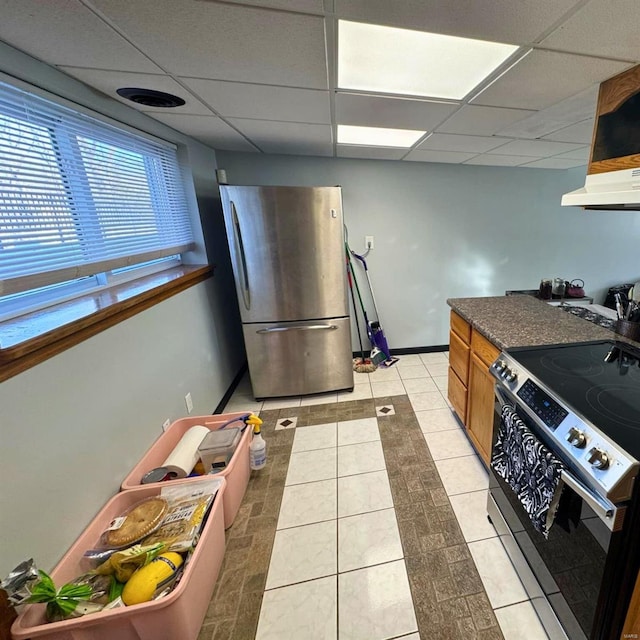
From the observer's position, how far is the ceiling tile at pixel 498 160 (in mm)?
2650

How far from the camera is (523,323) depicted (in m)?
1.66

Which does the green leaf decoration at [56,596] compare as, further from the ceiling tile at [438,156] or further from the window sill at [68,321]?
the ceiling tile at [438,156]

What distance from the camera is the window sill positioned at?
2.97ft

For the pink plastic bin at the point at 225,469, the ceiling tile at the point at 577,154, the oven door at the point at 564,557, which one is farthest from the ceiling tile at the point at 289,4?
the ceiling tile at the point at 577,154

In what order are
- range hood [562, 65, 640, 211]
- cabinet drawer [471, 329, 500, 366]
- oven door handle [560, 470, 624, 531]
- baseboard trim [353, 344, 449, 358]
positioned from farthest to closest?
baseboard trim [353, 344, 449, 358] < cabinet drawer [471, 329, 500, 366] < range hood [562, 65, 640, 211] < oven door handle [560, 470, 624, 531]

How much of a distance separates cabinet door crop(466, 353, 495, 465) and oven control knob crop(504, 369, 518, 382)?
29cm

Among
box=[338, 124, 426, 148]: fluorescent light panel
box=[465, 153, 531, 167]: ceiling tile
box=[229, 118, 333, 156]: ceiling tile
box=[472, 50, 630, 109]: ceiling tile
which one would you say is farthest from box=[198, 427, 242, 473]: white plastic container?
box=[465, 153, 531, 167]: ceiling tile

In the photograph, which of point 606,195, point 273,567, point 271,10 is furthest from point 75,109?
point 606,195

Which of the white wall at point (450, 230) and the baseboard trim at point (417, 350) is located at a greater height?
the white wall at point (450, 230)

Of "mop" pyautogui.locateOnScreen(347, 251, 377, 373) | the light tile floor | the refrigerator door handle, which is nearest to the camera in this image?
the light tile floor

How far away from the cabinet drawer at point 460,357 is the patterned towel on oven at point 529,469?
0.64m

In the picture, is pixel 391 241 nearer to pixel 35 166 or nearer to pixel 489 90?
pixel 489 90

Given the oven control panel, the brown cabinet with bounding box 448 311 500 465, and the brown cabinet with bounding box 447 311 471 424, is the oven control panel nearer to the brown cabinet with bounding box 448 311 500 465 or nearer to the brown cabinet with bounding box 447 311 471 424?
the brown cabinet with bounding box 448 311 500 465

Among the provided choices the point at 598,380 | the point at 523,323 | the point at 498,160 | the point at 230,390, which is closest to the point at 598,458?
the point at 598,380
